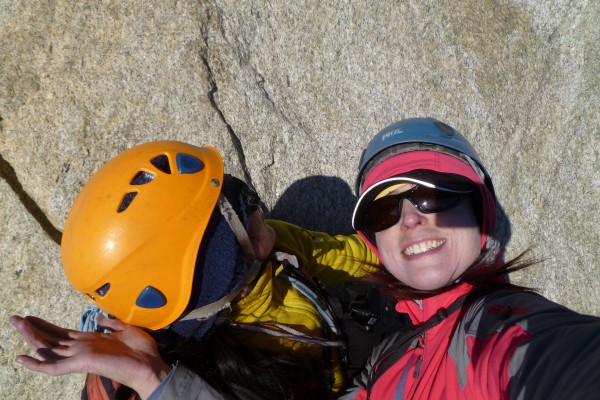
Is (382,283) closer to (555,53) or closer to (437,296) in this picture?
(437,296)

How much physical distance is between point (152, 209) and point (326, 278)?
1.89 metres

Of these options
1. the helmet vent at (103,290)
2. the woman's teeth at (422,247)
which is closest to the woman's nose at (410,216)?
the woman's teeth at (422,247)

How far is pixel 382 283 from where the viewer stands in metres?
2.98

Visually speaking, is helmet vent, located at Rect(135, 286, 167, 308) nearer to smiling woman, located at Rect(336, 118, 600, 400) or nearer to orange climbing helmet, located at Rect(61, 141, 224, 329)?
orange climbing helmet, located at Rect(61, 141, 224, 329)

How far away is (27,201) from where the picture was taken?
10.7 ft

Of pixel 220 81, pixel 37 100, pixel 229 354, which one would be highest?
pixel 220 81

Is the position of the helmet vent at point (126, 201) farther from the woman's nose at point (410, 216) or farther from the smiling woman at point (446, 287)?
the woman's nose at point (410, 216)

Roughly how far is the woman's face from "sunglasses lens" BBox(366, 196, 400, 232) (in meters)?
0.05

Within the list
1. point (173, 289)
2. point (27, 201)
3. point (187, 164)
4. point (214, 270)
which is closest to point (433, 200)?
point (214, 270)

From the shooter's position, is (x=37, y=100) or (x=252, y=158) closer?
(x=37, y=100)

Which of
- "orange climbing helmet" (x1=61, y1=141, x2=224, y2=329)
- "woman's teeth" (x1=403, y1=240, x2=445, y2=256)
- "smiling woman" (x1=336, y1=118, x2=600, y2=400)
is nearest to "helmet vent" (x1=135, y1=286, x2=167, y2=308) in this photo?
"orange climbing helmet" (x1=61, y1=141, x2=224, y2=329)

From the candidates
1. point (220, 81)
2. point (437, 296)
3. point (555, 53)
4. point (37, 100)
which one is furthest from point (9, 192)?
point (555, 53)

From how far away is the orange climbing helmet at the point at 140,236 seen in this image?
216 centimetres

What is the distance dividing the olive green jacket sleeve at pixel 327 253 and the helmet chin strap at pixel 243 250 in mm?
729
